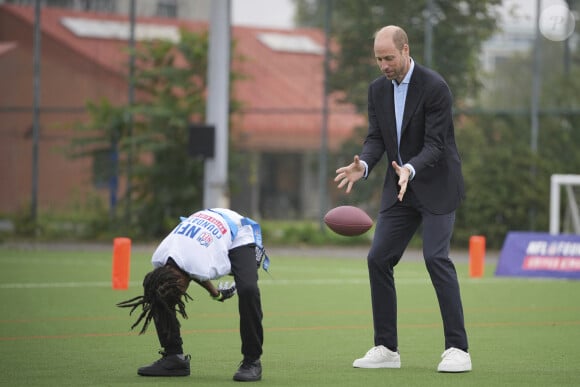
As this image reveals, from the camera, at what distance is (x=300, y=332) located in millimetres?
10680

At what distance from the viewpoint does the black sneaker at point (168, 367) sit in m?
7.80

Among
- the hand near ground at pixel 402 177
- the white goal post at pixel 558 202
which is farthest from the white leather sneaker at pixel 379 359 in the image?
the white goal post at pixel 558 202

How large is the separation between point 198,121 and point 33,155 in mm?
4219

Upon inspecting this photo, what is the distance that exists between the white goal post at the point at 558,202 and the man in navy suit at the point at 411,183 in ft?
34.1

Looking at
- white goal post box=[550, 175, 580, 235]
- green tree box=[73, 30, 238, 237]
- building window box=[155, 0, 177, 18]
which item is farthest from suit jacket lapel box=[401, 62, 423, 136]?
building window box=[155, 0, 177, 18]

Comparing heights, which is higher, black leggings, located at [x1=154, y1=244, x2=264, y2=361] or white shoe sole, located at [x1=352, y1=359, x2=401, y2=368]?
black leggings, located at [x1=154, y1=244, x2=264, y2=361]

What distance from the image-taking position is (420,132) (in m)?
8.11

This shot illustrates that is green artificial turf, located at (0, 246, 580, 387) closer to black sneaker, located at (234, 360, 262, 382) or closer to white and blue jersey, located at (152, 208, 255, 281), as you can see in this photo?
black sneaker, located at (234, 360, 262, 382)

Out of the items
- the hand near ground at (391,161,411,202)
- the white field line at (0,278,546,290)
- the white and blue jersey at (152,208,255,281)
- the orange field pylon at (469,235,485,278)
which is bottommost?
the white field line at (0,278,546,290)

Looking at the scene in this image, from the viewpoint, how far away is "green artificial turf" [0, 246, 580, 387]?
→ 786cm

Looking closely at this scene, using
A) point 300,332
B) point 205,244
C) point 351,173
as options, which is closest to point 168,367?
point 205,244

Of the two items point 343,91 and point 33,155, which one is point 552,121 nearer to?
point 343,91

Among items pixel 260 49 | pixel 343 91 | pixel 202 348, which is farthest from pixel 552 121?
pixel 202 348

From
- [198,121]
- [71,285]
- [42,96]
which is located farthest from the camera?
[42,96]
